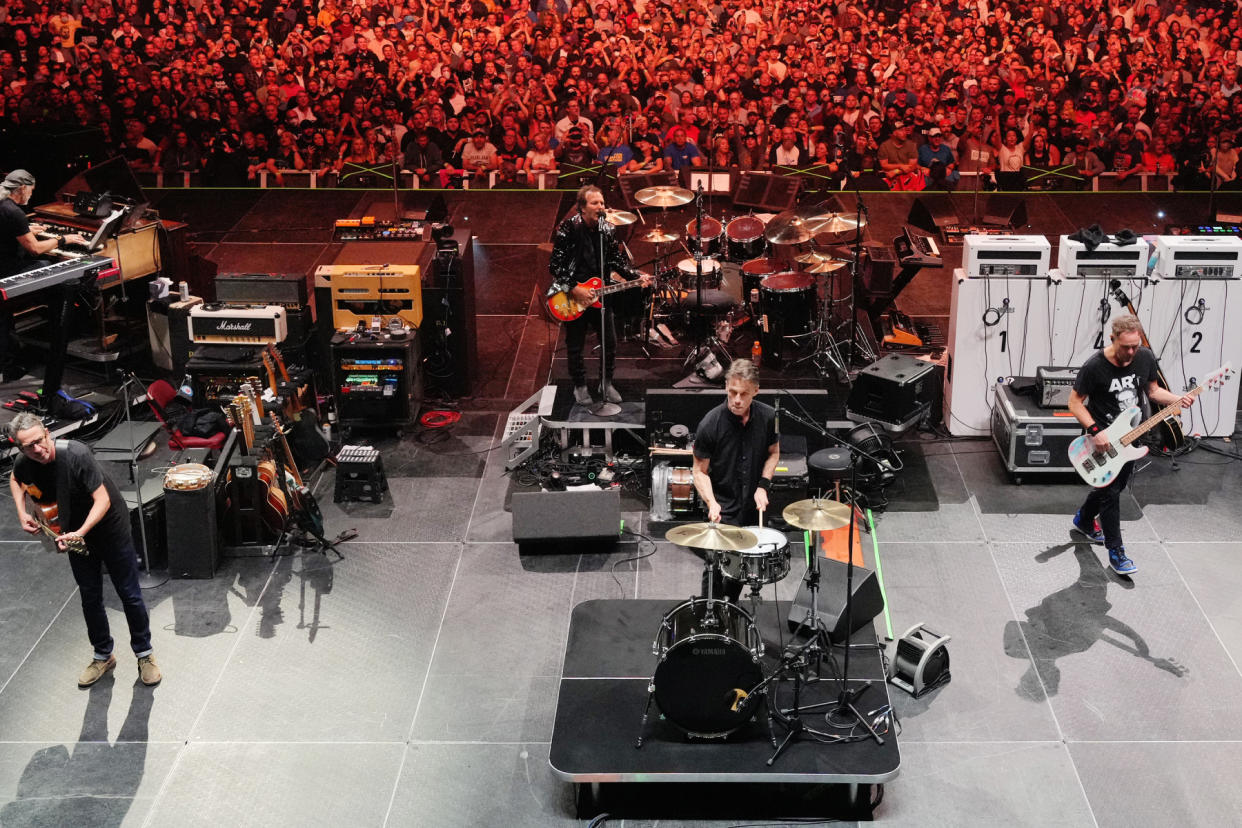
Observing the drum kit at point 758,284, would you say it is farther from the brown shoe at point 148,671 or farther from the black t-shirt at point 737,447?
the brown shoe at point 148,671

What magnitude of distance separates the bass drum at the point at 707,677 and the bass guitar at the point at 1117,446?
2756 mm

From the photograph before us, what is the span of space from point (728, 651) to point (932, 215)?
9234 mm

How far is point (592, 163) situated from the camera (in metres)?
16.8

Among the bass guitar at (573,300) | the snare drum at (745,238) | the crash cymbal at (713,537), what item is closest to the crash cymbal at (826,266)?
the snare drum at (745,238)

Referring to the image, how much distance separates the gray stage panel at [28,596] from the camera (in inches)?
309

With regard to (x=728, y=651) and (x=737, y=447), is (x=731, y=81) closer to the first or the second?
(x=737, y=447)

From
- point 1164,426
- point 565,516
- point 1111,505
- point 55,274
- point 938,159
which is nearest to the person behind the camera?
point 1111,505

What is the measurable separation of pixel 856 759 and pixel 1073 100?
12.3 meters

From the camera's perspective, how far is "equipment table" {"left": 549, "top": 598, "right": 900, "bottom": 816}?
6359 millimetres

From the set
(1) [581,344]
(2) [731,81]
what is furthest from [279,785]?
(2) [731,81]

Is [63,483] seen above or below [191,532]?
above

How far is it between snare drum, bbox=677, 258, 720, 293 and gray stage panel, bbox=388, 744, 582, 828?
217 inches

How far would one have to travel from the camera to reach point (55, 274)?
10312mm

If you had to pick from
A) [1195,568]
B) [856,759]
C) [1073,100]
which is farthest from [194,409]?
[1073,100]
